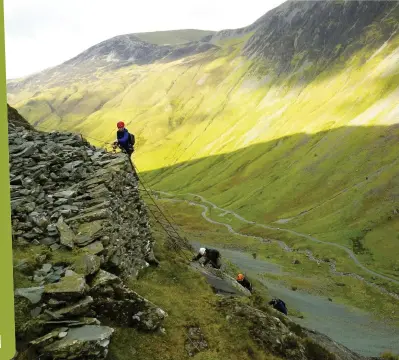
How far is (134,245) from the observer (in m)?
26.6

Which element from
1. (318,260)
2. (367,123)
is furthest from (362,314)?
(367,123)

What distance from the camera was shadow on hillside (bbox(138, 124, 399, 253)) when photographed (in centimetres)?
11469

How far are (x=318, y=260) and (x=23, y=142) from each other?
76644 millimetres

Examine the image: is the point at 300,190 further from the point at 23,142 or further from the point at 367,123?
the point at 23,142

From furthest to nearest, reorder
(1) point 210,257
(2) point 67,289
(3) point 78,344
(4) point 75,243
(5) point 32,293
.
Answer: (1) point 210,257 < (4) point 75,243 < (2) point 67,289 < (5) point 32,293 < (3) point 78,344

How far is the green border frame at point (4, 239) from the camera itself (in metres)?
7.85

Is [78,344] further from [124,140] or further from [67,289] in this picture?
[124,140]

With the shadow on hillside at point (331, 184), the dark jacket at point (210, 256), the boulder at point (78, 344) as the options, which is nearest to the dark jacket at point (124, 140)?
the dark jacket at point (210, 256)

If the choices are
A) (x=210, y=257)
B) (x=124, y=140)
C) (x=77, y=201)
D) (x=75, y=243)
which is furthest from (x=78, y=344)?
(x=210, y=257)

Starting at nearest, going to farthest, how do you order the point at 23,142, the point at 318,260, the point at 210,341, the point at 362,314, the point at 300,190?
the point at 210,341, the point at 23,142, the point at 362,314, the point at 318,260, the point at 300,190

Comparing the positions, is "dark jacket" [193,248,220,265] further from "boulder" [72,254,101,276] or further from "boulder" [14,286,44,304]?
"boulder" [14,286,44,304]

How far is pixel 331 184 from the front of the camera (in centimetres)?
14675

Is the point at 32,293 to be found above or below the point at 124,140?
below

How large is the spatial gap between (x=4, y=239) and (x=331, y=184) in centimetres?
14876
